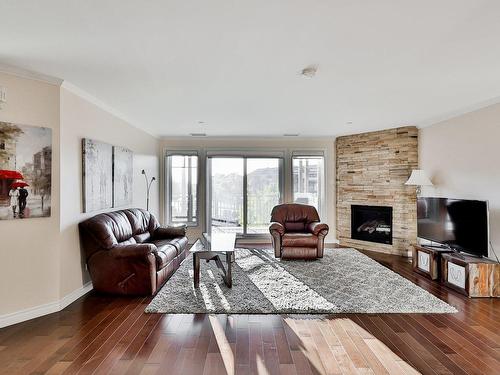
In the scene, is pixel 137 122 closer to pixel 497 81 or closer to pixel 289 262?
pixel 289 262

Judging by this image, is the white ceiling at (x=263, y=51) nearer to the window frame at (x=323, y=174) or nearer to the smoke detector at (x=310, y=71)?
the smoke detector at (x=310, y=71)

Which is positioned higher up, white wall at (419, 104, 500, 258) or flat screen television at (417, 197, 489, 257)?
white wall at (419, 104, 500, 258)

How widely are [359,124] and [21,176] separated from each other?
17.0ft

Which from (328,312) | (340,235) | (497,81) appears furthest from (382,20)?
(340,235)

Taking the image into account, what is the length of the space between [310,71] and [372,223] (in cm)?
430

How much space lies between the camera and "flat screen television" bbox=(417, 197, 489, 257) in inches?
146

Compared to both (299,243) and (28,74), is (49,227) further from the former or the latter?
(299,243)

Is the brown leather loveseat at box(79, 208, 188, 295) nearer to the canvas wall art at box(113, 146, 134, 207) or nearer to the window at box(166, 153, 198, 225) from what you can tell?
the canvas wall art at box(113, 146, 134, 207)

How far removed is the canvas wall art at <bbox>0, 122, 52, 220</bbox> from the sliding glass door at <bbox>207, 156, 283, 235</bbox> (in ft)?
13.3

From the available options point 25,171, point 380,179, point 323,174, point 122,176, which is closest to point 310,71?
point 25,171

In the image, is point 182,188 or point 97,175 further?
point 182,188

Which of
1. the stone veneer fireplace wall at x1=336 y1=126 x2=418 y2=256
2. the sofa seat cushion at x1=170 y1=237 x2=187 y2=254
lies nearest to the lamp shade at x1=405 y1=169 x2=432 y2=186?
the stone veneer fireplace wall at x1=336 y1=126 x2=418 y2=256

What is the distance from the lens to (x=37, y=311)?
305cm

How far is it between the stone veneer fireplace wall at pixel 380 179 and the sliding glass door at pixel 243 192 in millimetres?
1504
